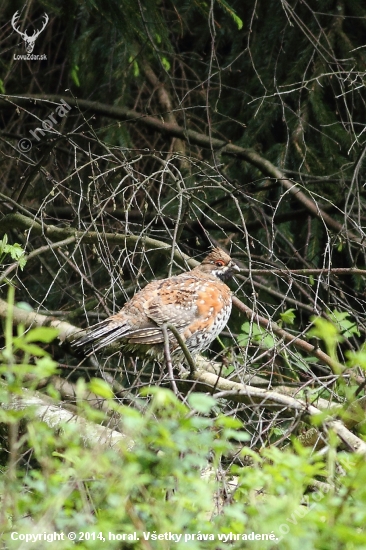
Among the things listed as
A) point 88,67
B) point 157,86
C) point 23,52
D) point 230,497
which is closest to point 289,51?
point 157,86

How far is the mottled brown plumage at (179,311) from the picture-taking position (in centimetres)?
570

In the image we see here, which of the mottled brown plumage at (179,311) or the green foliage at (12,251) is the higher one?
the green foliage at (12,251)

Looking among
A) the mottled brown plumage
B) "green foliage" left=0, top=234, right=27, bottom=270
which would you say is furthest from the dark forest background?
the mottled brown plumage

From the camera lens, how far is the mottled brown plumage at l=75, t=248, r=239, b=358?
5699 mm

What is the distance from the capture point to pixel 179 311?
612cm

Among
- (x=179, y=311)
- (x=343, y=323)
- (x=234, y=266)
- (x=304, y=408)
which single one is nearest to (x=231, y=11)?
(x=234, y=266)

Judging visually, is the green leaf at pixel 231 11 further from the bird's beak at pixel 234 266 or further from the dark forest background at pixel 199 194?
the bird's beak at pixel 234 266

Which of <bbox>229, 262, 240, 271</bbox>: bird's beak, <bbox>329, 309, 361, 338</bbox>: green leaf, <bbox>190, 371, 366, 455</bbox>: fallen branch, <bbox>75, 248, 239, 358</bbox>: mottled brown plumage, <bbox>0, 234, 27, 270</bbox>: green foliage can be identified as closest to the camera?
<bbox>190, 371, 366, 455</bbox>: fallen branch

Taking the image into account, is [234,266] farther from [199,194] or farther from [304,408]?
[304,408]

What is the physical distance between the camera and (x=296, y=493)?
259 centimetres

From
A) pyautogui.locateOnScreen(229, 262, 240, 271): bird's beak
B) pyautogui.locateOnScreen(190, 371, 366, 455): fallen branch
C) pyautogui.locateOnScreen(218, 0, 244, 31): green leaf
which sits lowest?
pyautogui.locateOnScreen(229, 262, 240, 271): bird's beak

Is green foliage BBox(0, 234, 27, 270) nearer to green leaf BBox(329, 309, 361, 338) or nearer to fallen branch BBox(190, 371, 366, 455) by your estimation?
fallen branch BBox(190, 371, 366, 455)

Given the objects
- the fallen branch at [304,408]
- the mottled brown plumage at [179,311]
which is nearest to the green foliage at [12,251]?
the mottled brown plumage at [179,311]

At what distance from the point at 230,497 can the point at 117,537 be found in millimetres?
527
